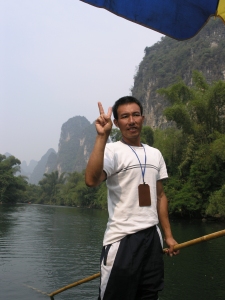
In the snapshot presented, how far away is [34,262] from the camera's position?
7.29 metres

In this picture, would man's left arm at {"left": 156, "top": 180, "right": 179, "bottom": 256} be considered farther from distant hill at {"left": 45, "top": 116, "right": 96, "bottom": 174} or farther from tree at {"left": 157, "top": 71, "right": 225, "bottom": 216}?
distant hill at {"left": 45, "top": 116, "right": 96, "bottom": 174}


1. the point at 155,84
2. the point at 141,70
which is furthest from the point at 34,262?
the point at 141,70

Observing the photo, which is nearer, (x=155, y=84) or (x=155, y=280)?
(x=155, y=280)

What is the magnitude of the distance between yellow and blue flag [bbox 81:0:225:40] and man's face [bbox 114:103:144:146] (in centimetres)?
61

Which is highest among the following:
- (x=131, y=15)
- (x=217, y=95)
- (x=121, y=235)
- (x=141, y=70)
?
(x=141, y=70)

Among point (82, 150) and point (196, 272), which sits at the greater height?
point (82, 150)

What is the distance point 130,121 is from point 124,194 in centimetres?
40

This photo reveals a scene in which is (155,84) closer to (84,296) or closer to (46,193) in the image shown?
(46,193)

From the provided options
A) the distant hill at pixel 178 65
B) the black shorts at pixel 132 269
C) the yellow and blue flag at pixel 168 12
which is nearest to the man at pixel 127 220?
the black shorts at pixel 132 269

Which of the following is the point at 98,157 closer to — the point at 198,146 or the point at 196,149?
the point at 198,146

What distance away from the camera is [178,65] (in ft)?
194

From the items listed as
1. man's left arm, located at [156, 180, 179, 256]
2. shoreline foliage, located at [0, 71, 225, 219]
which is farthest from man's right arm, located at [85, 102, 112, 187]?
shoreline foliage, located at [0, 71, 225, 219]

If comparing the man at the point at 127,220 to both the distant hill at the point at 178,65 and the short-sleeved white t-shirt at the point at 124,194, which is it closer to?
the short-sleeved white t-shirt at the point at 124,194

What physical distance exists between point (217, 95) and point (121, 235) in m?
Result: 18.0
